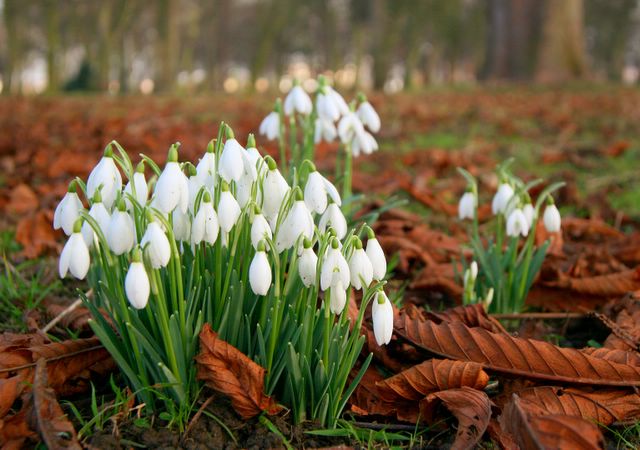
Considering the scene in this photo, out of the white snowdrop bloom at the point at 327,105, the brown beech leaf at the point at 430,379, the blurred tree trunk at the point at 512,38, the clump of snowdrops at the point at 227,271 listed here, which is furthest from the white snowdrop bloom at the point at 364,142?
the blurred tree trunk at the point at 512,38

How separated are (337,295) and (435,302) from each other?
103 cm

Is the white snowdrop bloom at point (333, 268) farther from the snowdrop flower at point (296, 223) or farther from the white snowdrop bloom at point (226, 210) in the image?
the white snowdrop bloom at point (226, 210)

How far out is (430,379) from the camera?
1.51 metres

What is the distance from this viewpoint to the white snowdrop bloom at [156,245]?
46.6 inches

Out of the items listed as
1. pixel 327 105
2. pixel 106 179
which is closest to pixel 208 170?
pixel 106 179

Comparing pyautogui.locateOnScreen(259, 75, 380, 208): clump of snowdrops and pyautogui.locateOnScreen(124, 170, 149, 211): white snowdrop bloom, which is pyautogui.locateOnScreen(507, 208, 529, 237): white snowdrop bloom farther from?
pyautogui.locateOnScreen(124, 170, 149, 211): white snowdrop bloom

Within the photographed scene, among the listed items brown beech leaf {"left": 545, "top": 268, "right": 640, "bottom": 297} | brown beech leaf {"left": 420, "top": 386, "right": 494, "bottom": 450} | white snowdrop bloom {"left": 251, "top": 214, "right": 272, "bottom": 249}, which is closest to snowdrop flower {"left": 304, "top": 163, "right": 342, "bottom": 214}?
white snowdrop bloom {"left": 251, "top": 214, "right": 272, "bottom": 249}

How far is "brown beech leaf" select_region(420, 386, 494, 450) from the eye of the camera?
136cm

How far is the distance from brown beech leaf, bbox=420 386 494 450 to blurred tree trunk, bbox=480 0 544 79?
45.4 ft

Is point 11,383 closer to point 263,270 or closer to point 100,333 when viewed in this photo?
point 100,333

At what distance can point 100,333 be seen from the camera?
1313mm

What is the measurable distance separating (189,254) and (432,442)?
69 centimetres

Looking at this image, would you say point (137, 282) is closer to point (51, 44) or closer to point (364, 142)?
point (364, 142)

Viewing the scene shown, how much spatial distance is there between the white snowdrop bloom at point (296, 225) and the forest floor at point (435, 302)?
15.7 inches
